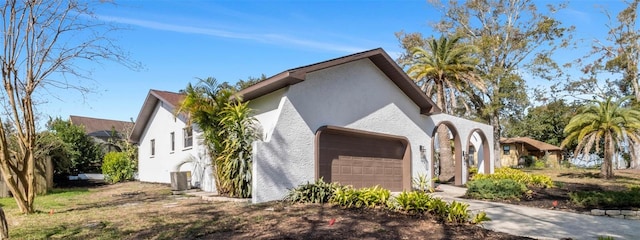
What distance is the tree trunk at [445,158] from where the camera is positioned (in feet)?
65.7

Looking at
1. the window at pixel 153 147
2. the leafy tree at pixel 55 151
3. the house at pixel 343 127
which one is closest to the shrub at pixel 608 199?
the house at pixel 343 127

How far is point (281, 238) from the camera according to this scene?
6.08 meters

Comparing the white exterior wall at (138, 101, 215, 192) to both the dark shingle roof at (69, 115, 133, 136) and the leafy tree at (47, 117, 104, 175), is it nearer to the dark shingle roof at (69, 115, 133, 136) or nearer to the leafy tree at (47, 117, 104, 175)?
the leafy tree at (47, 117, 104, 175)

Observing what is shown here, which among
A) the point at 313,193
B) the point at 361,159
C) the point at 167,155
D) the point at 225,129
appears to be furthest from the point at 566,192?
the point at 167,155

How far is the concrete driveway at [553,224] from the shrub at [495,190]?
1996mm

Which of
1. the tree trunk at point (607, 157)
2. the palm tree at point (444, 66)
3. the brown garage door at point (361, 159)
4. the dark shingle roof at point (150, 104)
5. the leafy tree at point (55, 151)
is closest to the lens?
the brown garage door at point (361, 159)

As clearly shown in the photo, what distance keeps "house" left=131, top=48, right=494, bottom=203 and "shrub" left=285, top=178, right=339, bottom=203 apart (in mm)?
519

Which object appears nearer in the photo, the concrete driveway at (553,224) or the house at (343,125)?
the concrete driveway at (553,224)

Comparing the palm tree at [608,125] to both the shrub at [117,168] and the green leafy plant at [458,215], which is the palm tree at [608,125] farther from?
the shrub at [117,168]

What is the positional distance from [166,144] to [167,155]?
1.73 feet

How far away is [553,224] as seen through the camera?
8.67 metres

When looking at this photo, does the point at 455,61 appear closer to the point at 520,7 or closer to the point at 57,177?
the point at 520,7

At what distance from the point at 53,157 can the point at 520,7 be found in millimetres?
32079

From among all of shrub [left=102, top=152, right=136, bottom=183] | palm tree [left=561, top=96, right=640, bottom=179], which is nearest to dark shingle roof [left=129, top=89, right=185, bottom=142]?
shrub [left=102, top=152, right=136, bottom=183]
